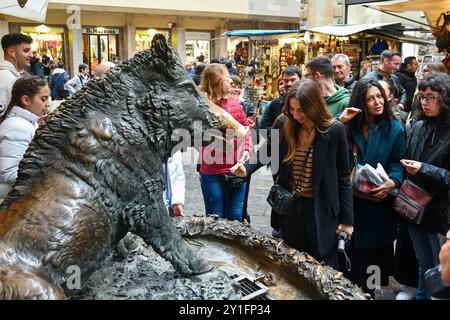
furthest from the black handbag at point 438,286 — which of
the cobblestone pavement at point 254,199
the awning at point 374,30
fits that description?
the awning at point 374,30

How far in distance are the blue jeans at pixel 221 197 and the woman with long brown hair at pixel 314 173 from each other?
42.2 inches

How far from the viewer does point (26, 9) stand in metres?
4.75

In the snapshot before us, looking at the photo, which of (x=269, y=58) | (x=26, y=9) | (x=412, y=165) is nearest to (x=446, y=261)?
(x=412, y=165)

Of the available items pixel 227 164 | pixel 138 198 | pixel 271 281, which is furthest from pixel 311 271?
pixel 227 164

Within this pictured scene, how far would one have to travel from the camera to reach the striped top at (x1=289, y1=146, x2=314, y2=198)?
2748 millimetres

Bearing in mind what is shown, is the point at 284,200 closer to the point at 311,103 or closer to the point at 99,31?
the point at 311,103

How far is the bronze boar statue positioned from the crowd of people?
28 cm

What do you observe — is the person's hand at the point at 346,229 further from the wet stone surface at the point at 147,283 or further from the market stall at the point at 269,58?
the market stall at the point at 269,58

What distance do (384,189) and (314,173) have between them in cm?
67

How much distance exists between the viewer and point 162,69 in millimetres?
1958

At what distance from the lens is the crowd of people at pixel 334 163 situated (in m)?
2.71

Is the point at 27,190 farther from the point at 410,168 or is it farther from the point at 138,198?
the point at 410,168

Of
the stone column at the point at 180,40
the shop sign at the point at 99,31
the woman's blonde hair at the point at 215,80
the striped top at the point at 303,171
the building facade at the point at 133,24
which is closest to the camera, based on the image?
the striped top at the point at 303,171
